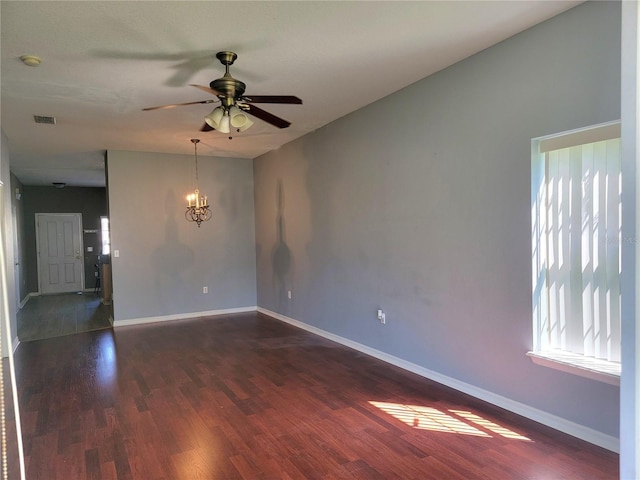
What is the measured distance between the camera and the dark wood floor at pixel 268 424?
2473 mm

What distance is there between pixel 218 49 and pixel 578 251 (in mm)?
2827

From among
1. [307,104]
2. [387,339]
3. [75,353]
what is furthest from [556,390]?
[75,353]

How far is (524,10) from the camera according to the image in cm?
266

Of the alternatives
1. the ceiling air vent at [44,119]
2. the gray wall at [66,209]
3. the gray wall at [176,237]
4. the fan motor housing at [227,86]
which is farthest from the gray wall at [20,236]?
the fan motor housing at [227,86]

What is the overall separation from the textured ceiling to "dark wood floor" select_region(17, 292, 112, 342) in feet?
10.0

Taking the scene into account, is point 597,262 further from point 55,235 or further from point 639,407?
point 55,235

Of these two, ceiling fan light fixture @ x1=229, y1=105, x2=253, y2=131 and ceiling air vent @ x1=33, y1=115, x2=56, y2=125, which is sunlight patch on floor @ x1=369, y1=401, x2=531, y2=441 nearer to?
ceiling fan light fixture @ x1=229, y1=105, x2=253, y2=131

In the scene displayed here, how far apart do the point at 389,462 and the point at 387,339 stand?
76.3 inches

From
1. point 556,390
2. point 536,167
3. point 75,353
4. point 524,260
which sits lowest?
point 75,353

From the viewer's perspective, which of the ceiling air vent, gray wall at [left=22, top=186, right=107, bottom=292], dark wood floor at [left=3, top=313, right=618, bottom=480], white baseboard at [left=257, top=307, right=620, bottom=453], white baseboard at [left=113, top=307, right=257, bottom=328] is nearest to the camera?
dark wood floor at [left=3, top=313, right=618, bottom=480]

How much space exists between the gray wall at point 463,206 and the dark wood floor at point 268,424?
323 mm

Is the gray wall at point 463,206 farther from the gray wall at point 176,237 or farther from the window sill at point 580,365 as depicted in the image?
the gray wall at point 176,237

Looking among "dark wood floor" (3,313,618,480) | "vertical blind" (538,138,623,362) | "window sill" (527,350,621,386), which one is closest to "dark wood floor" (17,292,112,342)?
"dark wood floor" (3,313,618,480)

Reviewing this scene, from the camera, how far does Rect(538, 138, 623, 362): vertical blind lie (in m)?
2.57
